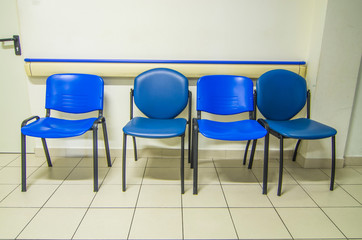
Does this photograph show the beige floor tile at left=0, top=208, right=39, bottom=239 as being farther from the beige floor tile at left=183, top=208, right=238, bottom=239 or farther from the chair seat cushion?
the chair seat cushion

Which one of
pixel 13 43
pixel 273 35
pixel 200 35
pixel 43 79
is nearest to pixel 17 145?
pixel 43 79

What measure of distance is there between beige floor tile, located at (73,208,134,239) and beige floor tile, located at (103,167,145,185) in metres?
0.39

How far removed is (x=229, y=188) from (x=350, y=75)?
5.04 feet

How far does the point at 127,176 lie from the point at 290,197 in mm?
1391

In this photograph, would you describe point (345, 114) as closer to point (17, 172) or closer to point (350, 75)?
point (350, 75)

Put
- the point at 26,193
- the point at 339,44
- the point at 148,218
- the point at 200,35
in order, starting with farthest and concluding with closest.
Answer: the point at 200,35 < the point at 339,44 < the point at 26,193 < the point at 148,218

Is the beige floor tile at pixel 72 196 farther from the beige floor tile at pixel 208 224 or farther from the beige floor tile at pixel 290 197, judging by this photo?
the beige floor tile at pixel 290 197

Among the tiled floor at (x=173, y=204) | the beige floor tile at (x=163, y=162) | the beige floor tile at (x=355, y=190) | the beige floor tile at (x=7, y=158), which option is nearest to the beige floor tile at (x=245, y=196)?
the tiled floor at (x=173, y=204)

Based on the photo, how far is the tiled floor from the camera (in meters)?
1.44

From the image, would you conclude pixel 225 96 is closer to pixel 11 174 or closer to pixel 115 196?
pixel 115 196

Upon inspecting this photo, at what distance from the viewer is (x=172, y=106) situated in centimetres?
210

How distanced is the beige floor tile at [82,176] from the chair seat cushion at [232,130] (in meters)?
1.03

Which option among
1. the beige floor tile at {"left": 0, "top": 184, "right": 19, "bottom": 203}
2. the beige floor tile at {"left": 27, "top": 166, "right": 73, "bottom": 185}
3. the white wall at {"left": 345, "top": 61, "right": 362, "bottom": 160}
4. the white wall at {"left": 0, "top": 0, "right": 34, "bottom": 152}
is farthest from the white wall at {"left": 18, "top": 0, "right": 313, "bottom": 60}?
→ the beige floor tile at {"left": 0, "top": 184, "right": 19, "bottom": 203}

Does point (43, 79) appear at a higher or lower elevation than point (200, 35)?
lower
